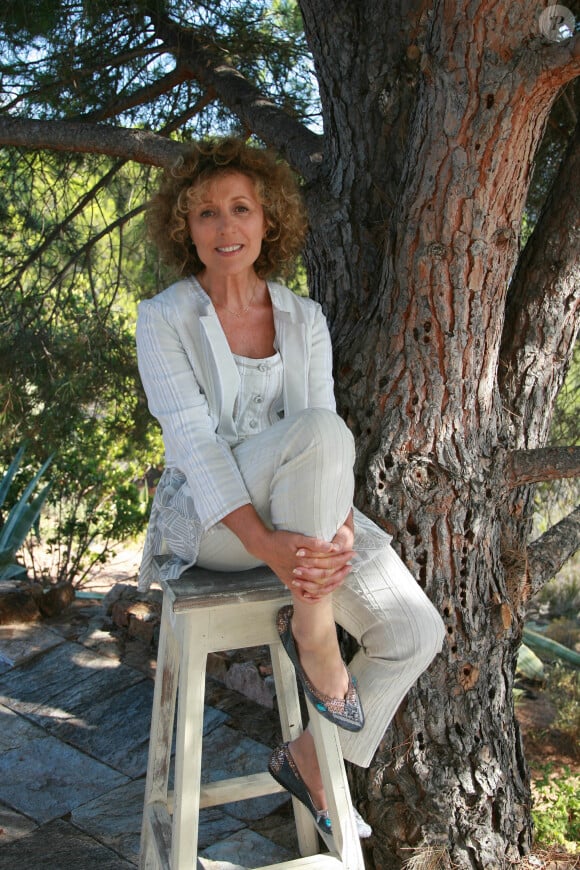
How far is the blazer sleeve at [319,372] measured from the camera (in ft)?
6.88

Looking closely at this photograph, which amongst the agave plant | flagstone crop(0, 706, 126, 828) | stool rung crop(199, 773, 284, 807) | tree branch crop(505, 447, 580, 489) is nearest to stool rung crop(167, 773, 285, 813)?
stool rung crop(199, 773, 284, 807)

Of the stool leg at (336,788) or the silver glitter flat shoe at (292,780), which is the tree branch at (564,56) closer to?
the stool leg at (336,788)

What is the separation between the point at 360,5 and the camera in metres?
2.56

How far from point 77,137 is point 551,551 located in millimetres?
1880

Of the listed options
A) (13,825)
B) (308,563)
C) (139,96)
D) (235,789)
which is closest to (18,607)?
(13,825)

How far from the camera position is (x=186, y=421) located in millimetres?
1883

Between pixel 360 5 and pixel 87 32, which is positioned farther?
pixel 87 32

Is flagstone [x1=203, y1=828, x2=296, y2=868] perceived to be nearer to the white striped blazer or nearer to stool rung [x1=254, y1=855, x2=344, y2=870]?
stool rung [x1=254, y1=855, x2=344, y2=870]

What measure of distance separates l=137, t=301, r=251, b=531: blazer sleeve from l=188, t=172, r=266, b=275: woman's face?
20 cm

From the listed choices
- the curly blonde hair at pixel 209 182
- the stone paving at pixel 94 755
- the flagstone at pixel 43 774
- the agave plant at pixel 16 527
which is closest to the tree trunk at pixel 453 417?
the curly blonde hair at pixel 209 182

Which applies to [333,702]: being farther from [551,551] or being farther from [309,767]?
[551,551]

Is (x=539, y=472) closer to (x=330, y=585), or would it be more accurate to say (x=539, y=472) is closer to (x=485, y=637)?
(x=485, y=637)

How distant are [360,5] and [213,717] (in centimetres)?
229

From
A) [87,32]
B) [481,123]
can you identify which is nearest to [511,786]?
[481,123]
